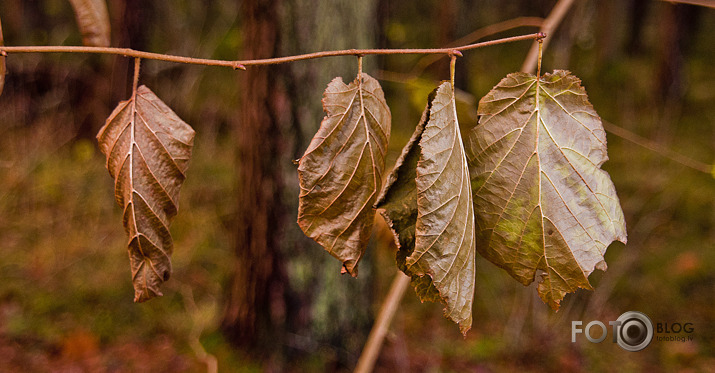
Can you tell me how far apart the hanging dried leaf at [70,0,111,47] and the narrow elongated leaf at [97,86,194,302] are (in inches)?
6.2

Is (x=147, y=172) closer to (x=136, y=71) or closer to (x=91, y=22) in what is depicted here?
(x=136, y=71)

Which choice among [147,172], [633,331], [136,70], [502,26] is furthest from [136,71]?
[633,331]

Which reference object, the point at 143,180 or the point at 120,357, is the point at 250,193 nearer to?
the point at 120,357

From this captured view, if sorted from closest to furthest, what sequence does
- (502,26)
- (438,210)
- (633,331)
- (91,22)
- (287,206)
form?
(438,210), (91,22), (502,26), (287,206), (633,331)

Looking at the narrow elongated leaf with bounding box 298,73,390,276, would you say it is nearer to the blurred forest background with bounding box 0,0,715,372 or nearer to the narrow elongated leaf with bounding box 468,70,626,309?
the narrow elongated leaf with bounding box 468,70,626,309

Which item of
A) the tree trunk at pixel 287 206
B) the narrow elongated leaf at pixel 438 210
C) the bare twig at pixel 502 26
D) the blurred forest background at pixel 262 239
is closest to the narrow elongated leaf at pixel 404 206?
the narrow elongated leaf at pixel 438 210

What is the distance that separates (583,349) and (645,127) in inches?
150

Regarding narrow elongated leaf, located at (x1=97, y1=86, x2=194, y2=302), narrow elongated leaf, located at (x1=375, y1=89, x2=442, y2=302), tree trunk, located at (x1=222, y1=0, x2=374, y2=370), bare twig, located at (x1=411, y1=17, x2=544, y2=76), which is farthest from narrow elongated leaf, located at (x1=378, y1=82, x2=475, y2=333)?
tree trunk, located at (x1=222, y1=0, x2=374, y2=370)

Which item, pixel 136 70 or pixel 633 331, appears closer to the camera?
pixel 136 70

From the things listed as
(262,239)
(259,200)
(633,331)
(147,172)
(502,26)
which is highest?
(502,26)

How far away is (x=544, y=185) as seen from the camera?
543 millimetres

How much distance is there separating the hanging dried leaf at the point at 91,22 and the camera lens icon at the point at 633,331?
7.40ft

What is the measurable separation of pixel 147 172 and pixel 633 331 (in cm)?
250

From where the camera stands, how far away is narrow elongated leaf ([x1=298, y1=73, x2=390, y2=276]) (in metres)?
0.52
